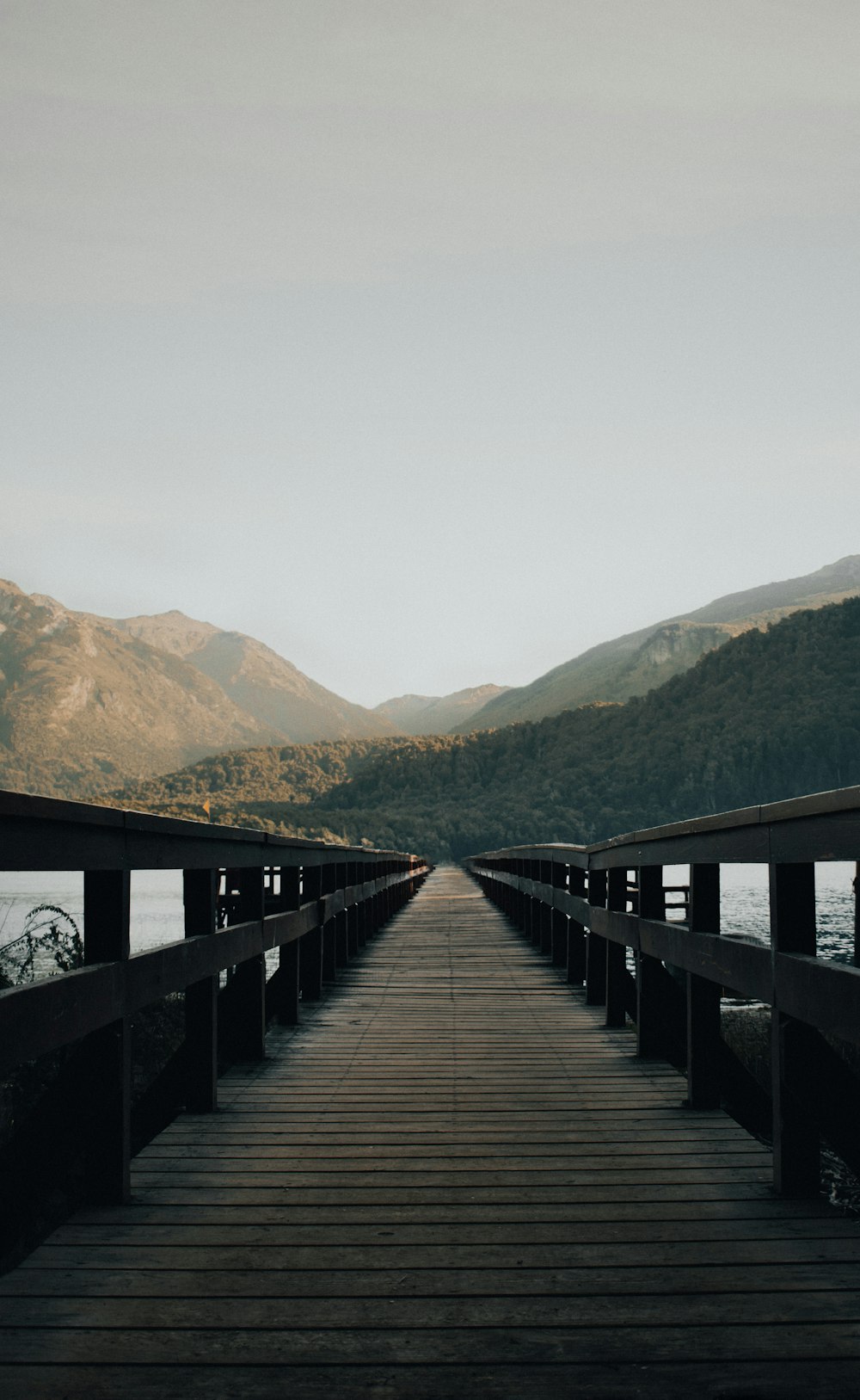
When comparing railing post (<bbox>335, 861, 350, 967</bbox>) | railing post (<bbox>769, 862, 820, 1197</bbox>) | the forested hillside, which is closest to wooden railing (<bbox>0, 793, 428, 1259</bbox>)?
railing post (<bbox>769, 862, 820, 1197</bbox>)

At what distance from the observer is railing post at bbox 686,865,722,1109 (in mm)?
4371

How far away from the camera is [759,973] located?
11.4 feet

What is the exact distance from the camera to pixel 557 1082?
5207 millimetres

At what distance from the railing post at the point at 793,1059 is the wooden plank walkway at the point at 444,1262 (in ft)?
0.33

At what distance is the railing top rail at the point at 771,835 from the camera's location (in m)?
2.81

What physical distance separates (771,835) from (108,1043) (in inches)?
77.9

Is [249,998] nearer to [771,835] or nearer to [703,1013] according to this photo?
[703,1013]

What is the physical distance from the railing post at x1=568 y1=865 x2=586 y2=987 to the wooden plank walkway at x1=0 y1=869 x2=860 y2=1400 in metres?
3.81

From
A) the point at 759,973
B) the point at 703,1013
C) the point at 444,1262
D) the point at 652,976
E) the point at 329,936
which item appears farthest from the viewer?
the point at 329,936

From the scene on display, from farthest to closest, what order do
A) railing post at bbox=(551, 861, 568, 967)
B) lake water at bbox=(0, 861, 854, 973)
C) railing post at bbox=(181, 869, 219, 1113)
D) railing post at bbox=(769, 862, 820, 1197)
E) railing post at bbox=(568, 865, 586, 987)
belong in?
lake water at bbox=(0, 861, 854, 973), railing post at bbox=(551, 861, 568, 967), railing post at bbox=(568, 865, 586, 987), railing post at bbox=(181, 869, 219, 1113), railing post at bbox=(769, 862, 820, 1197)

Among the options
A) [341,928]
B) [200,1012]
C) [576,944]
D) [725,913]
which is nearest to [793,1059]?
[200,1012]

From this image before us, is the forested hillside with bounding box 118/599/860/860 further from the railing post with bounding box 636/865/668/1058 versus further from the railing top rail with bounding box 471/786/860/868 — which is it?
the railing top rail with bounding box 471/786/860/868

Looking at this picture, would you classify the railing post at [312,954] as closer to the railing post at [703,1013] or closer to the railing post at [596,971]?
the railing post at [596,971]

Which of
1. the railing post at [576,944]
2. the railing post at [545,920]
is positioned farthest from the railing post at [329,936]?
the railing post at [545,920]
